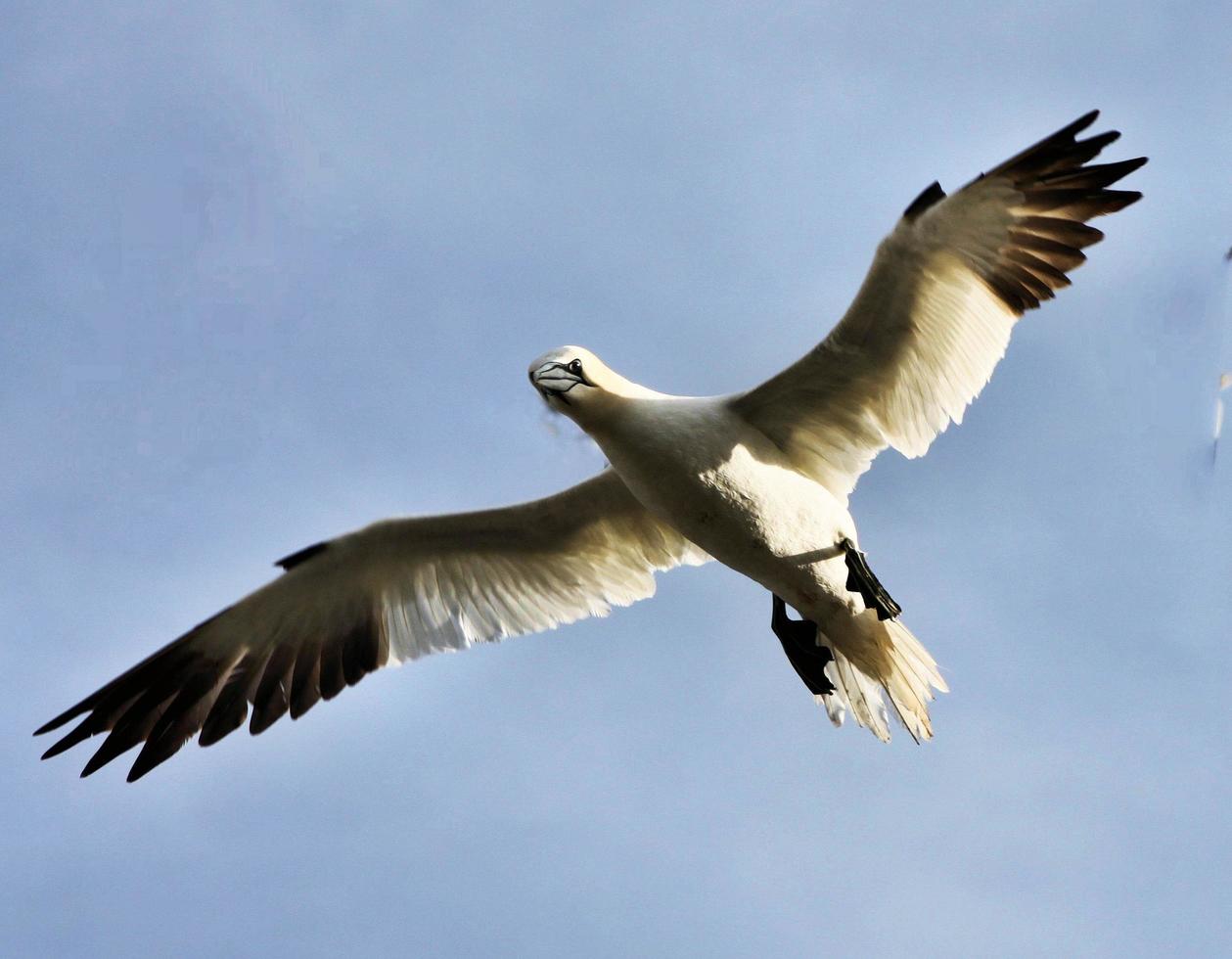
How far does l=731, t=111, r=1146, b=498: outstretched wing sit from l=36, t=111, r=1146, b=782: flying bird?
0.04ft

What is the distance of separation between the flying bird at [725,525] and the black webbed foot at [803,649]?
1 cm

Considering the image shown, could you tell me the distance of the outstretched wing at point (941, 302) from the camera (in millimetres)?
9289

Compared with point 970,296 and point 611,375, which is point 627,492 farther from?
point 970,296

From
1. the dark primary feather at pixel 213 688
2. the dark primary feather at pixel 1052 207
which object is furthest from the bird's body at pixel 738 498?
the dark primary feather at pixel 213 688

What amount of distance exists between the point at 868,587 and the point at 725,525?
0.91 metres

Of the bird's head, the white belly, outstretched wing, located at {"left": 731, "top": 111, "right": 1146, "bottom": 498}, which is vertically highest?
the bird's head

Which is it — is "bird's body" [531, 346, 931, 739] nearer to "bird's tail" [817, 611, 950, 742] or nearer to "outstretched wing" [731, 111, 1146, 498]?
"bird's tail" [817, 611, 950, 742]

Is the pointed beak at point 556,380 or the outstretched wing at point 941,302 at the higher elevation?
the pointed beak at point 556,380

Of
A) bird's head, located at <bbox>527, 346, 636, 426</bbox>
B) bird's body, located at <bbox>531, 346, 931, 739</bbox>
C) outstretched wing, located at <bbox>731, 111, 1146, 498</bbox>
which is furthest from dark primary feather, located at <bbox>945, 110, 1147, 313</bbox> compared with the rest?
bird's head, located at <bbox>527, 346, 636, 426</bbox>

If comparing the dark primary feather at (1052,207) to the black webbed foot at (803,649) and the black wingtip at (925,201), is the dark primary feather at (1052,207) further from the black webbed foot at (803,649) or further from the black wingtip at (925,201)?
the black webbed foot at (803,649)

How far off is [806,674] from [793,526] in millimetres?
1133

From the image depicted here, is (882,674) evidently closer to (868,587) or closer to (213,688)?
(868,587)

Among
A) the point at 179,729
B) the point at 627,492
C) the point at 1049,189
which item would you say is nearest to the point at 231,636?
the point at 179,729

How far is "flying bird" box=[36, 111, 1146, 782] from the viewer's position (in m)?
9.41
